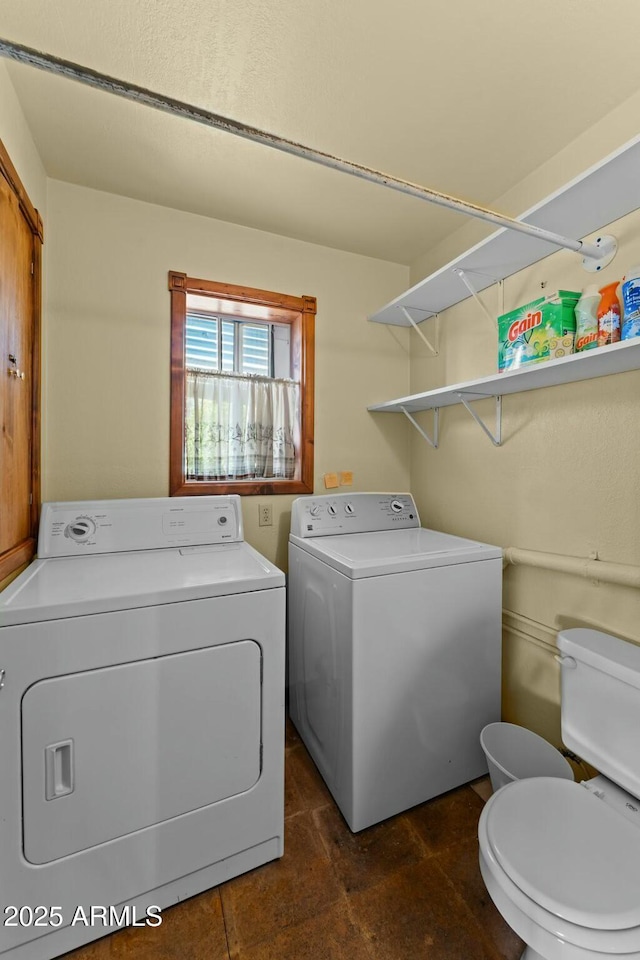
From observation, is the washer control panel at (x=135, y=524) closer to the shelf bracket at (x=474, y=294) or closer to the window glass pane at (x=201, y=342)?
the window glass pane at (x=201, y=342)

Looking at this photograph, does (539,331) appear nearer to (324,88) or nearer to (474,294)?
(474,294)

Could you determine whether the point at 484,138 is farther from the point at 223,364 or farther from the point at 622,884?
the point at 622,884

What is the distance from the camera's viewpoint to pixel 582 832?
3.25 feet

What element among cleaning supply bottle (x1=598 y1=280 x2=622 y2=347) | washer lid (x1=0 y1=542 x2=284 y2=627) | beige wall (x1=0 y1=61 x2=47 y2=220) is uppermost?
beige wall (x1=0 y1=61 x2=47 y2=220)

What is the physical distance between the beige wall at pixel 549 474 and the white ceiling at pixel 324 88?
25cm

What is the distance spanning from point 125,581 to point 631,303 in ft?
5.61

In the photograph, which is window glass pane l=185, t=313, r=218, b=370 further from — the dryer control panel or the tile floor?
the tile floor

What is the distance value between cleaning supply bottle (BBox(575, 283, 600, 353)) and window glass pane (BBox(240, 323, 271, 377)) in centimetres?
145

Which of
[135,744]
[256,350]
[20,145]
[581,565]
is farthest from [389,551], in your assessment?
[20,145]

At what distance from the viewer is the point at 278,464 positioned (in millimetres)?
2209

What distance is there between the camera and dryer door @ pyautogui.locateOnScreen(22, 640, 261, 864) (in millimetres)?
1045

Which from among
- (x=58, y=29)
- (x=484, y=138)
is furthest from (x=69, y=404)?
(x=484, y=138)

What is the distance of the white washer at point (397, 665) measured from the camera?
55.4 inches

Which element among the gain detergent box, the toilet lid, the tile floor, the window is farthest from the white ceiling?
the tile floor
